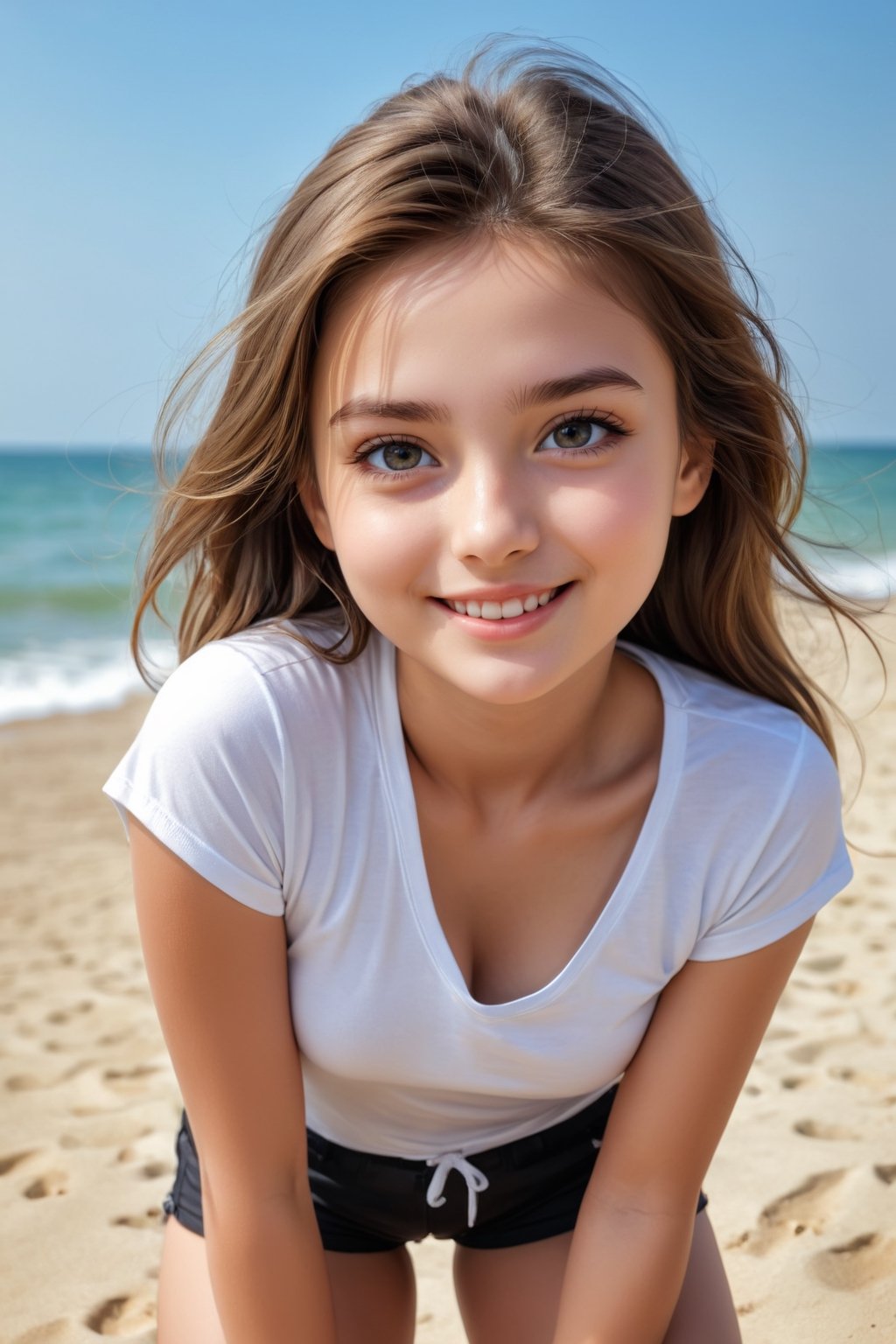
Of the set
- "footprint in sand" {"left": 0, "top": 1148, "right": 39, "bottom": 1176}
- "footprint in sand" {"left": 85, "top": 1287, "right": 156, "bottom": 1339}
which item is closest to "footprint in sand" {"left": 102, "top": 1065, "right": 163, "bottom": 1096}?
"footprint in sand" {"left": 0, "top": 1148, "right": 39, "bottom": 1176}

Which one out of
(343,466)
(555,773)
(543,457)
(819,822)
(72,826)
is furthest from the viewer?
(72,826)

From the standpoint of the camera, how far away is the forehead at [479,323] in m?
1.59

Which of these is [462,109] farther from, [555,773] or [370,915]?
[370,915]

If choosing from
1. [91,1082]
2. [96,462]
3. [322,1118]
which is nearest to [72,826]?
[91,1082]

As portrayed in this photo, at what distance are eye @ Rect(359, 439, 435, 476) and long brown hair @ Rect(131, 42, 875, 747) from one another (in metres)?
0.18

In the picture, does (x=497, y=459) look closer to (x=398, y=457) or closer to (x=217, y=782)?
(x=398, y=457)

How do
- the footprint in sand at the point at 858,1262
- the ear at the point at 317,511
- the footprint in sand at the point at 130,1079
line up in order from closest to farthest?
the ear at the point at 317,511 < the footprint in sand at the point at 858,1262 < the footprint in sand at the point at 130,1079

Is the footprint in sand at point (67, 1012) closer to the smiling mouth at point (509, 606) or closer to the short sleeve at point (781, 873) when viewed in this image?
the short sleeve at point (781, 873)

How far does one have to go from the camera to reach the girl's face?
1597 mm

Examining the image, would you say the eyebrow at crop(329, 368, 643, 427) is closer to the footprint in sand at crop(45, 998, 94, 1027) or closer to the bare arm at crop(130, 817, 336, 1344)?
the bare arm at crop(130, 817, 336, 1344)

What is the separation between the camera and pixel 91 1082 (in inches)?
141

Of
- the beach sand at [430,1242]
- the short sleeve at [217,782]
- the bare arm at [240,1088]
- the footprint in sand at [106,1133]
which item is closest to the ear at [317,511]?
the short sleeve at [217,782]

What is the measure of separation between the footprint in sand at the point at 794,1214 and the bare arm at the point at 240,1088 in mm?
1156

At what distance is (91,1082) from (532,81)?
9.43 ft
